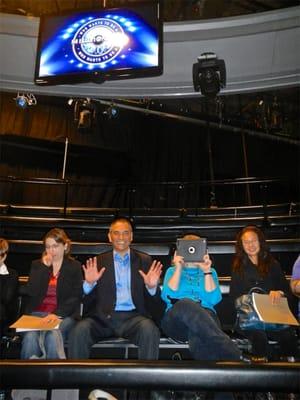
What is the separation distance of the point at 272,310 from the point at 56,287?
159 cm

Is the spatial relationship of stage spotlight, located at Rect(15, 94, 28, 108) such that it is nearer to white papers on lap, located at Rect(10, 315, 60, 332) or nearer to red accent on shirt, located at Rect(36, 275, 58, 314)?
red accent on shirt, located at Rect(36, 275, 58, 314)

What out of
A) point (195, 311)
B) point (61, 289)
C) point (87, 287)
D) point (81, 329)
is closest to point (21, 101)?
point (61, 289)

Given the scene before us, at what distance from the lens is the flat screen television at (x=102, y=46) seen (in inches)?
118

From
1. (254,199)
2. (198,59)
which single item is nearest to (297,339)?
(198,59)

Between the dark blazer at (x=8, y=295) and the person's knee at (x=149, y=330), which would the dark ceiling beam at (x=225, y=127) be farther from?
the person's knee at (x=149, y=330)

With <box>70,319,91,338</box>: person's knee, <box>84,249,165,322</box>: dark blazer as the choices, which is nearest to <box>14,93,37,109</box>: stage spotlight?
<box>84,249,165,322</box>: dark blazer

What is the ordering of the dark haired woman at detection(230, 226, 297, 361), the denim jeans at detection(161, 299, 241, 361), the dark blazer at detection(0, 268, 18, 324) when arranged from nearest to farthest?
the denim jeans at detection(161, 299, 241, 361) → the dark haired woman at detection(230, 226, 297, 361) → the dark blazer at detection(0, 268, 18, 324)

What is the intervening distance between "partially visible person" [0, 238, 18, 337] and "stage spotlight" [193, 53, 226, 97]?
230cm

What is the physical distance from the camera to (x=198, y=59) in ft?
12.6

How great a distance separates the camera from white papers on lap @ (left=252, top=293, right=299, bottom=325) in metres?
2.57

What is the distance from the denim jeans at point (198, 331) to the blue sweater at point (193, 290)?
0.11 m

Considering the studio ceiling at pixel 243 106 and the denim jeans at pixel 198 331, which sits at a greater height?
the studio ceiling at pixel 243 106

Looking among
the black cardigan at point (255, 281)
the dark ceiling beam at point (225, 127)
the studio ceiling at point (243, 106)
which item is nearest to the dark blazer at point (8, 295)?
the black cardigan at point (255, 281)

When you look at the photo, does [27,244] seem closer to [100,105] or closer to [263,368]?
[263,368]
